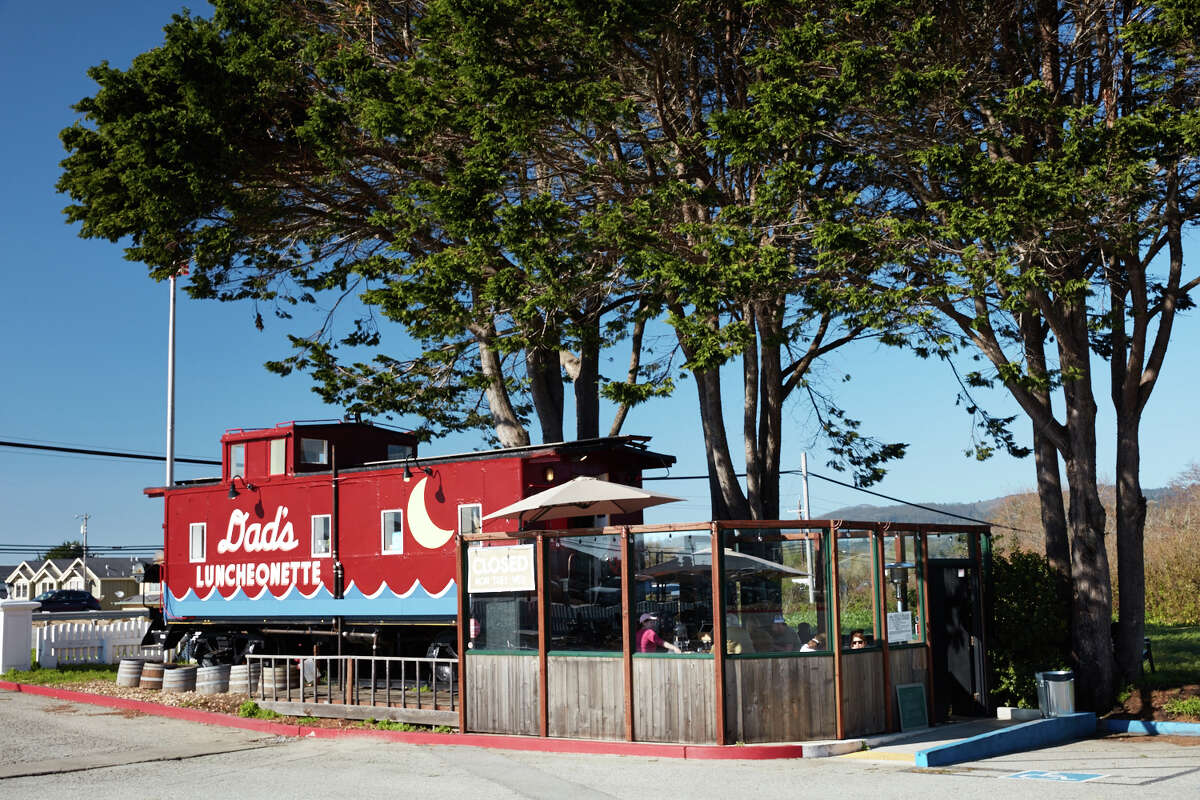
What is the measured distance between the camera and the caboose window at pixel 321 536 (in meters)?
19.5

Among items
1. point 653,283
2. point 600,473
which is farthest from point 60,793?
point 653,283

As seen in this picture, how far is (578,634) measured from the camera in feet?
44.8

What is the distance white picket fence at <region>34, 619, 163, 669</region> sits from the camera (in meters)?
23.8

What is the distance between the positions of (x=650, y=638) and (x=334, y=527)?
8.02 meters

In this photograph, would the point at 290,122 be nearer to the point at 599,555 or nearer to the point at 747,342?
the point at 747,342

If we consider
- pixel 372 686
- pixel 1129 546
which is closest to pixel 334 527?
pixel 372 686

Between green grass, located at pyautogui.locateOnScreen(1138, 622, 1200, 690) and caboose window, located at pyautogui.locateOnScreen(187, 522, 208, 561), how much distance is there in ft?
53.8

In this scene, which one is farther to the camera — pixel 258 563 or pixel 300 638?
pixel 300 638

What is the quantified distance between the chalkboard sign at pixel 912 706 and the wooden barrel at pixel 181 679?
11675 millimetres

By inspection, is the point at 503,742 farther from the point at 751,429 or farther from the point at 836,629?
the point at 751,429

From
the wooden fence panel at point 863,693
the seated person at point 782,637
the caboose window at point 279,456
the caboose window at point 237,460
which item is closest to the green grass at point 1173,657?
the wooden fence panel at point 863,693

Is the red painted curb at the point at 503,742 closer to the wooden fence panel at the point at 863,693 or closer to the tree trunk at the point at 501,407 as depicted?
the wooden fence panel at the point at 863,693

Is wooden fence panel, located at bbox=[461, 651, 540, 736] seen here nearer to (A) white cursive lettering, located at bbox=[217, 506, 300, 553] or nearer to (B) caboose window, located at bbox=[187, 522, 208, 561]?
(A) white cursive lettering, located at bbox=[217, 506, 300, 553]

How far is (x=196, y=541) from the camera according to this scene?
21.7m
